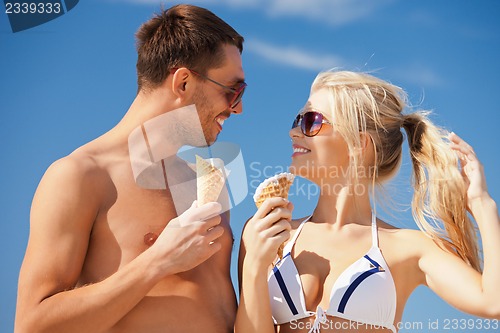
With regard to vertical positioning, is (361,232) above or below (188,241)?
below

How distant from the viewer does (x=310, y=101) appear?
573 cm

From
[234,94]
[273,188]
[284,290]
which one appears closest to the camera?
[273,188]

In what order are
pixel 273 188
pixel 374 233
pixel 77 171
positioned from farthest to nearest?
pixel 374 233
pixel 273 188
pixel 77 171

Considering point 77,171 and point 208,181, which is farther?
point 208,181

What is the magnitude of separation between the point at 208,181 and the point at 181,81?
112 cm

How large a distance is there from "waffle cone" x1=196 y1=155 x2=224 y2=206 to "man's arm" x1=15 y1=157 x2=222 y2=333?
42cm

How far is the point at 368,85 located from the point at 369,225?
131 centimetres

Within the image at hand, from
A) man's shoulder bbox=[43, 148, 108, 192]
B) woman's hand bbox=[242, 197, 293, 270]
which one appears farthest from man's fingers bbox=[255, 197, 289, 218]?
man's shoulder bbox=[43, 148, 108, 192]

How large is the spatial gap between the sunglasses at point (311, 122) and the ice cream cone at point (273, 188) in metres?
0.82

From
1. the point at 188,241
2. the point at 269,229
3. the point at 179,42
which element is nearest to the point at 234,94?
the point at 179,42

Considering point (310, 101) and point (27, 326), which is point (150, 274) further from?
point (310, 101)

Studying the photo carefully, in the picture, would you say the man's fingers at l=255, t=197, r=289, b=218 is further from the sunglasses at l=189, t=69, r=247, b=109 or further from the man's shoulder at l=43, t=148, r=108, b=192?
the sunglasses at l=189, t=69, r=247, b=109

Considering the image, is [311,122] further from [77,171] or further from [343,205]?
[77,171]

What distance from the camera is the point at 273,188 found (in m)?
4.70
